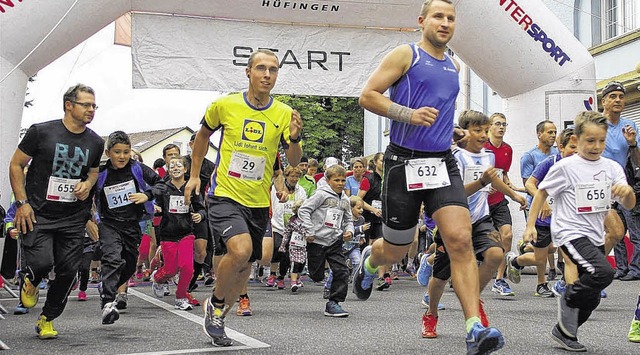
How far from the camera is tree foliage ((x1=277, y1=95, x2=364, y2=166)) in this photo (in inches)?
1298

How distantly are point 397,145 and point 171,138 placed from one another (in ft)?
262

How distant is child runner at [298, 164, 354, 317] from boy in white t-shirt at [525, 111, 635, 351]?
3.29 meters

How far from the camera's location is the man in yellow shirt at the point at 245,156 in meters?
5.41

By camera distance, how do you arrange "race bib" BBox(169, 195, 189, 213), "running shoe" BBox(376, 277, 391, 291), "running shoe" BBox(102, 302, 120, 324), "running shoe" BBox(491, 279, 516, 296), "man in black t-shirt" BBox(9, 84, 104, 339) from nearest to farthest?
"man in black t-shirt" BBox(9, 84, 104, 339)
"running shoe" BBox(102, 302, 120, 324)
"race bib" BBox(169, 195, 189, 213)
"running shoe" BBox(491, 279, 516, 296)
"running shoe" BBox(376, 277, 391, 291)

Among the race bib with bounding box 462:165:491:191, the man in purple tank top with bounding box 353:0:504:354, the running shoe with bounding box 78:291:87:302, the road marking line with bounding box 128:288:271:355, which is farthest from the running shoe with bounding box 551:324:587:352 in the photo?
the running shoe with bounding box 78:291:87:302

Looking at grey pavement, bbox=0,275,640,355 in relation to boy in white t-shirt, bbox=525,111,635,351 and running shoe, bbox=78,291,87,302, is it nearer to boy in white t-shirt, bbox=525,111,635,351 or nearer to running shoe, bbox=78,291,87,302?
running shoe, bbox=78,291,87,302

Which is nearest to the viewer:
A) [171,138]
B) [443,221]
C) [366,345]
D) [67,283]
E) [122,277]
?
[443,221]

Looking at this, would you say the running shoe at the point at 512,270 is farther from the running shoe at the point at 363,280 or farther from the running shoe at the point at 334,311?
the running shoe at the point at 363,280

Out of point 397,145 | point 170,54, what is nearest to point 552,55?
point 170,54

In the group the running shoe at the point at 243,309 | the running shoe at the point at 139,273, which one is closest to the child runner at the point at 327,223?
the running shoe at the point at 243,309

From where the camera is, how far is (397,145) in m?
4.95

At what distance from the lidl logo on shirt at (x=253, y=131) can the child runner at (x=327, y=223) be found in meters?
2.94

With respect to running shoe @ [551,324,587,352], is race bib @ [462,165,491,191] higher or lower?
higher

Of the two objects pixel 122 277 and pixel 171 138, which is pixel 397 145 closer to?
pixel 122 277
